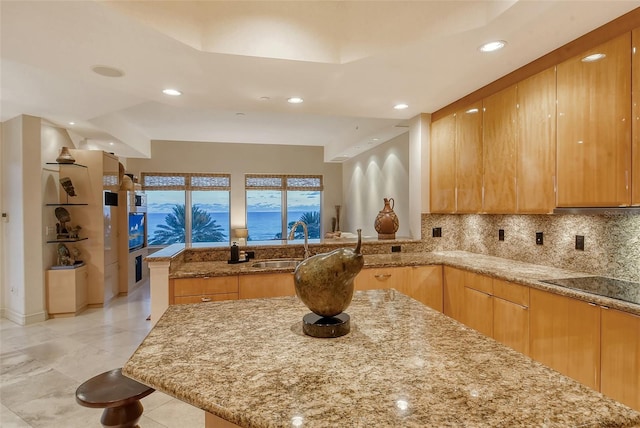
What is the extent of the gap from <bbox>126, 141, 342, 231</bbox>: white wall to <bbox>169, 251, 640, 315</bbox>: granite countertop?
491 centimetres

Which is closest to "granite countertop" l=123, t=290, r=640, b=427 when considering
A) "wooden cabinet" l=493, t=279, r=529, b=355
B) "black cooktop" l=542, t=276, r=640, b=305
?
"black cooktop" l=542, t=276, r=640, b=305

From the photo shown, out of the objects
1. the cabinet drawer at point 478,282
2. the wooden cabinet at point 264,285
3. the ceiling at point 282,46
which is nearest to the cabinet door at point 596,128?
the ceiling at point 282,46

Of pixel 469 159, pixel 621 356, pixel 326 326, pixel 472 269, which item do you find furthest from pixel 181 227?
pixel 621 356

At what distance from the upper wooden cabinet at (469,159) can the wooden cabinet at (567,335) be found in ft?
3.78

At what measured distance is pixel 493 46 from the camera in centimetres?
223

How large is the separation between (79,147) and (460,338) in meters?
6.03

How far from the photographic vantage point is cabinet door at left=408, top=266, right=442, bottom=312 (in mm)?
3173

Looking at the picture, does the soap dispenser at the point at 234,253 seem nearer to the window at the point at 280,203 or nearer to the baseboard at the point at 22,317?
the baseboard at the point at 22,317

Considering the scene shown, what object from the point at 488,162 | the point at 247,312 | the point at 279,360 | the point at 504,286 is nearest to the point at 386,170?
the point at 488,162

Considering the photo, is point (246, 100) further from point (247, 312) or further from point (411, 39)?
point (247, 312)

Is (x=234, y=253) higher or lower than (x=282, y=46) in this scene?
lower

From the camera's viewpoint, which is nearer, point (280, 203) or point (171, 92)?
point (171, 92)

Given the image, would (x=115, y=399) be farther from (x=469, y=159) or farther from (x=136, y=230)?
(x=136, y=230)

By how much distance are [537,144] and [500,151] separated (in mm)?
373
